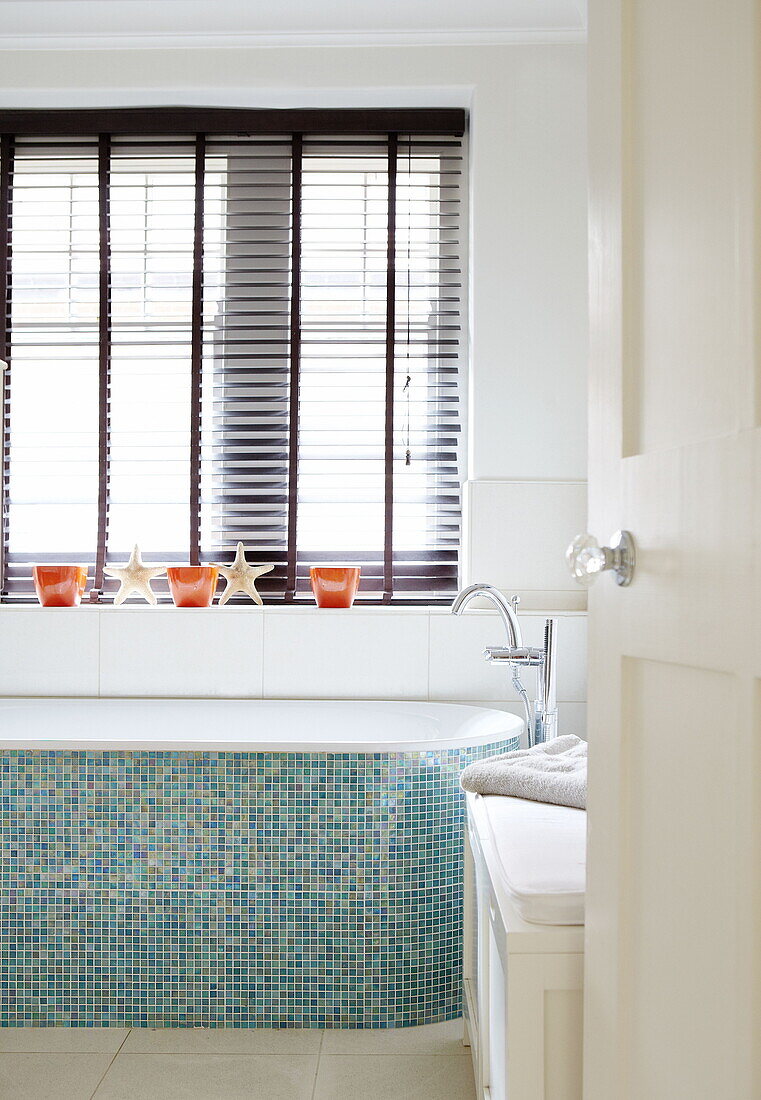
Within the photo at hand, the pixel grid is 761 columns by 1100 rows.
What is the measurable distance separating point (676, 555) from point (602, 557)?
0.12 meters

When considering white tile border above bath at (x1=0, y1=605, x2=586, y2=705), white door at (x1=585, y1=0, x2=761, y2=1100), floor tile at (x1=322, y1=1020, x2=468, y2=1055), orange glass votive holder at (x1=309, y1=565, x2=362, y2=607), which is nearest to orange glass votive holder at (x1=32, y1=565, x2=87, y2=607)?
white tile border above bath at (x1=0, y1=605, x2=586, y2=705)

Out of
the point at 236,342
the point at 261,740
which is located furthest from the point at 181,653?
the point at 236,342

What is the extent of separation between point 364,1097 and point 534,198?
2644 millimetres

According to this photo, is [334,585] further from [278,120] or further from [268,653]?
[278,120]

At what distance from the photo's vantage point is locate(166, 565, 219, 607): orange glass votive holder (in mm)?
3072

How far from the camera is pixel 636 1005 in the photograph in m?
0.87

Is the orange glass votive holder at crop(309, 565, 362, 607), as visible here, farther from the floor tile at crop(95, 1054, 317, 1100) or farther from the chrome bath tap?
the floor tile at crop(95, 1054, 317, 1100)

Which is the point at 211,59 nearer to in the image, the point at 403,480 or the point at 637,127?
the point at 403,480

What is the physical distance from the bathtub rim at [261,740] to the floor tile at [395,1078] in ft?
2.13

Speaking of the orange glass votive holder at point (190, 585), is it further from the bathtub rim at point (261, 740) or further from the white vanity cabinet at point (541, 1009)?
the white vanity cabinet at point (541, 1009)

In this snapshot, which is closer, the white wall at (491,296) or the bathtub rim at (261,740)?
the bathtub rim at (261,740)

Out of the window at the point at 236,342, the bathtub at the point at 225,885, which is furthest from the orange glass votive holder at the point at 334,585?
the bathtub at the point at 225,885

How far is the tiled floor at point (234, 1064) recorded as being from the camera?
1896 millimetres

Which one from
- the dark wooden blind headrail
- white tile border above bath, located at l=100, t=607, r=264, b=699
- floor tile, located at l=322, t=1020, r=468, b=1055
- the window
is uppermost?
the dark wooden blind headrail
